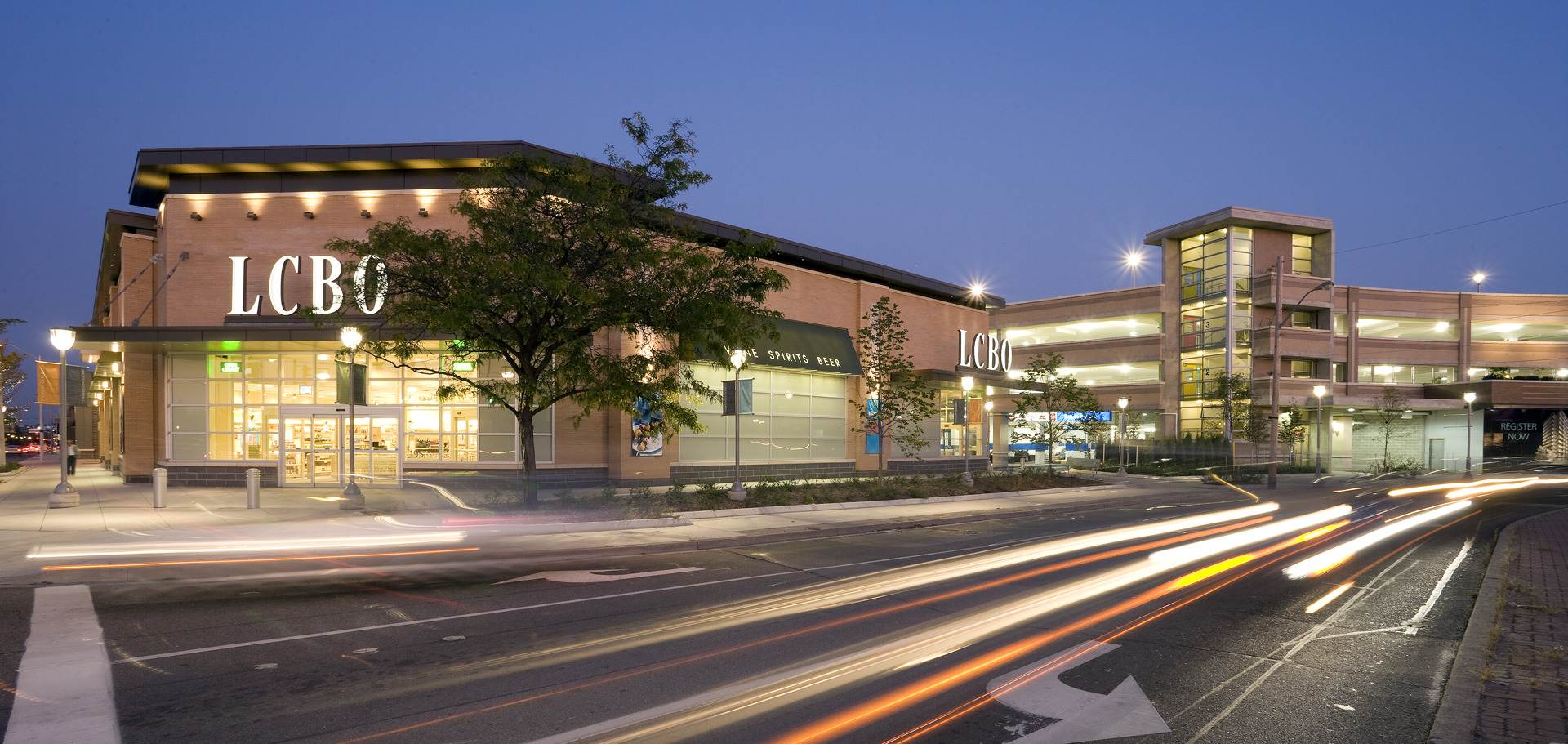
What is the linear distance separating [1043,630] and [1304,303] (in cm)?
6152

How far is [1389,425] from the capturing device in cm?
5903

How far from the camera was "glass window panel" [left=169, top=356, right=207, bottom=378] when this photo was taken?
2744 centimetres

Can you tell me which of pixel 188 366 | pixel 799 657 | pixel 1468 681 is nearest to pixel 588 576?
pixel 799 657

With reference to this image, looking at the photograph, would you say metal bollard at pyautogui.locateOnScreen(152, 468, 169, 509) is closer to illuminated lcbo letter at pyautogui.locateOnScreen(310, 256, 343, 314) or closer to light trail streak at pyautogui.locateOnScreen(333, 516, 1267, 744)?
illuminated lcbo letter at pyautogui.locateOnScreen(310, 256, 343, 314)

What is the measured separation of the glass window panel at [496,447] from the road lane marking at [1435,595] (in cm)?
2310

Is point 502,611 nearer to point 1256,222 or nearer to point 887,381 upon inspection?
point 887,381

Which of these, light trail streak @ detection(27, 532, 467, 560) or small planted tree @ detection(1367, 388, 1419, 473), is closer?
light trail streak @ detection(27, 532, 467, 560)

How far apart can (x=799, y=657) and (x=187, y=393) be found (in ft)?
89.8

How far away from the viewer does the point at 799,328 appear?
32438mm

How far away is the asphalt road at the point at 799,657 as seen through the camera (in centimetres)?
607

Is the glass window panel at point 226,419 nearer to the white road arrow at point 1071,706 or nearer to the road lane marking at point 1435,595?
the white road arrow at point 1071,706

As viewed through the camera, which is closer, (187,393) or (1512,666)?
(1512,666)

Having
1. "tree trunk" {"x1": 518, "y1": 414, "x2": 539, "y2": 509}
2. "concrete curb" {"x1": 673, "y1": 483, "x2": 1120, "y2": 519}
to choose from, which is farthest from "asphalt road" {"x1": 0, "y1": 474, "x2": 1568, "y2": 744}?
"concrete curb" {"x1": 673, "y1": 483, "x2": 1120, "y2": 519}

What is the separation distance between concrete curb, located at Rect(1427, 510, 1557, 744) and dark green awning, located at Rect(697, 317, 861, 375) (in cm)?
1998
